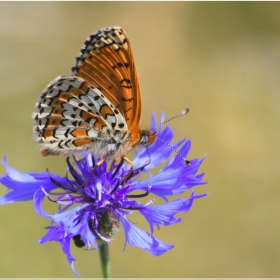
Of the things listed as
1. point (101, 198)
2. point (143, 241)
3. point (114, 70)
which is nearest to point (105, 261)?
point (143, 241)

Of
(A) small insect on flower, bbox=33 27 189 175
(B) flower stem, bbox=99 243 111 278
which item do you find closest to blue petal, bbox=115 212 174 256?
(B) flower stem, bbox=99 243 111 278

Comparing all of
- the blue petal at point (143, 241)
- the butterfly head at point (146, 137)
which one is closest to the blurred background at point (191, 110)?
the butterfly head at point (146, 137)

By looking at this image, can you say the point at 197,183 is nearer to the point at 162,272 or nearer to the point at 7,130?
the point at 162,272

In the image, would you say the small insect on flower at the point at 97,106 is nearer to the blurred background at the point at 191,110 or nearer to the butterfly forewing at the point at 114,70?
the butterfly forewing at the point at 114,70

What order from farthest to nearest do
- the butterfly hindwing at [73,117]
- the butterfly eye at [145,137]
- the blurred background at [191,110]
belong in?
the blurred background at [191,110], the butterfly eye at [145,137], the butterfly hindwing at [73,117]

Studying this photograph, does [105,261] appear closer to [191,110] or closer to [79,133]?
[79,133]


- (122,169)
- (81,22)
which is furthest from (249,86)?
(122,169)
